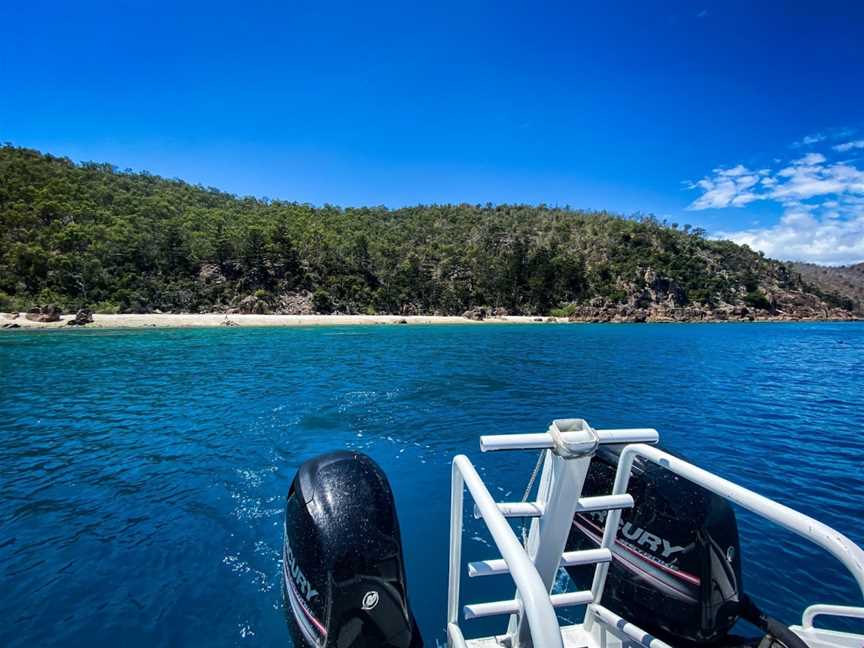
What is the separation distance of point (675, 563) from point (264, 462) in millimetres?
7592

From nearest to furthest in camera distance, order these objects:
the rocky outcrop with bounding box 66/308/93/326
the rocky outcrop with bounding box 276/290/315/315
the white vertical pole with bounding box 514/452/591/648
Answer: the white vertical pole with bounding box 514/452/591/648 < the rocky outcrop with bounding box 66/308/93/326 < the rocky outcrop with bounding box 276/290/315/315

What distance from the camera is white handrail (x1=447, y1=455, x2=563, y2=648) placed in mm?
1242

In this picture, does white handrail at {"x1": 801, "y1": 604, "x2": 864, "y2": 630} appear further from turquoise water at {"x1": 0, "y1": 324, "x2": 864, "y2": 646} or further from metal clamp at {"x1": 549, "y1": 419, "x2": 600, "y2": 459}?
turquoise water at {"x1": 0, "y1": 324, "x2": 864, "y2": 646}

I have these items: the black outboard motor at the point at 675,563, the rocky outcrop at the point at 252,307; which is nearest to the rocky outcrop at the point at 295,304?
the rocky outcrop at the point at 252,307

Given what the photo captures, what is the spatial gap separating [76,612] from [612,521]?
5282 millimetres

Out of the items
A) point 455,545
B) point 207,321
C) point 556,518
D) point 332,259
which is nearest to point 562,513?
point 556,518

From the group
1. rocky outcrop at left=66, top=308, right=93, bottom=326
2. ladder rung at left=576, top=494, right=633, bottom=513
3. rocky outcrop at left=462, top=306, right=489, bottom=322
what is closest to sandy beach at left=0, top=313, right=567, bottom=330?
rocky outcrop at left=66, top=308, right=93, bottom=326

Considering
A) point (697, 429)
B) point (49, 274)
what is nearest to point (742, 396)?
point (697, 429)

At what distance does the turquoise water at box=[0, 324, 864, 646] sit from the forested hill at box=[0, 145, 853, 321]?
51085mm

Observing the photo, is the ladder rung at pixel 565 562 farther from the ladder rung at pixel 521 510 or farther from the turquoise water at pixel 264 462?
the turquoise water at pixel 264 462

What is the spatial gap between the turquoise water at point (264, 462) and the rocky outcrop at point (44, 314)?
33.9 m

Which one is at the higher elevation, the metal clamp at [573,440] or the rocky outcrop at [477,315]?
the metal clamp at [573,440]

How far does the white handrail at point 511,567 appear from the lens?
1.24m

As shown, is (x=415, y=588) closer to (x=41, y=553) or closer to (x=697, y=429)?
(x=41, y=553)
